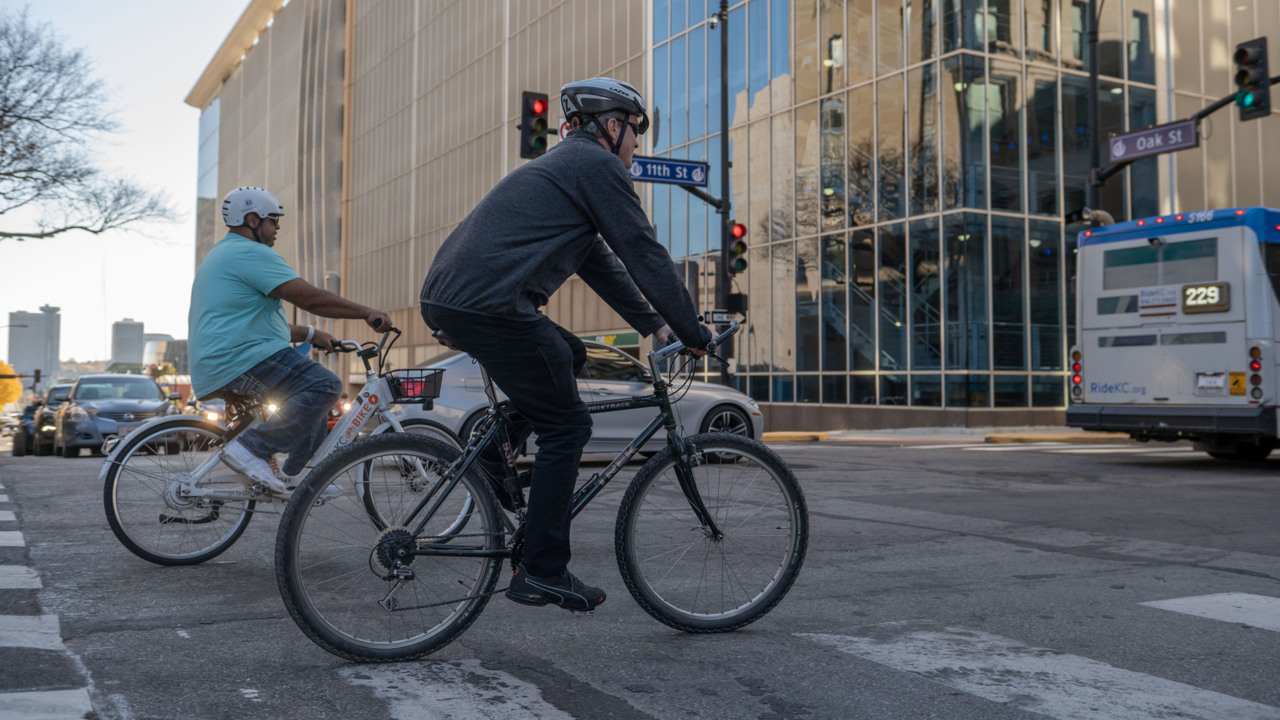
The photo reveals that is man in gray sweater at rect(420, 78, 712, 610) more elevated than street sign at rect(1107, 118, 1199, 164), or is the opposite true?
street sign at rect(1107, 118, 1199, 164)

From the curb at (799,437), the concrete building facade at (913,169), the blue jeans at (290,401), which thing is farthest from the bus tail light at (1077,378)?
the blue jeans at (290,401)

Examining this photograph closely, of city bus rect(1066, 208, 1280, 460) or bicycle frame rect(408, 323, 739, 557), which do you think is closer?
bicycle frame rect(408, 323, 739, 557)

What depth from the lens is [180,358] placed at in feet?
343

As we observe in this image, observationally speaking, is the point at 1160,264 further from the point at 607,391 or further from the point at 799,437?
the point at 799,437

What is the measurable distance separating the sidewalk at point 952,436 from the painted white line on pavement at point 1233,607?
48.9 ft

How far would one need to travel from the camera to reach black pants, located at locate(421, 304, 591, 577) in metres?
3.68

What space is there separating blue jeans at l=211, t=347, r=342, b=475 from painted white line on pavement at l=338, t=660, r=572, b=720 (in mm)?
2022

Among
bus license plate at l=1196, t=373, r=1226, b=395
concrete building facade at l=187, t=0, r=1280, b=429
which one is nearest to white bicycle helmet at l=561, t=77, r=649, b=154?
bus license plate at l=1196, t=373, r=1226, b=395

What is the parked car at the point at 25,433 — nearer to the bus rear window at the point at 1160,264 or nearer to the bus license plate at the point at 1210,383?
the bus rear window at the point at 1160,264

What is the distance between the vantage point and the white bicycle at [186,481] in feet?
17.7

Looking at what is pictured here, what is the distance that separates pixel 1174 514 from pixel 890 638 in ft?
16.8

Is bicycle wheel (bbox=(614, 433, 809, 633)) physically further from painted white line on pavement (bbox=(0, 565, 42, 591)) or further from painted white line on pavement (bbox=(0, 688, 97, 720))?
painted white line on pavement (bbox=(0, 565, 42, 591))

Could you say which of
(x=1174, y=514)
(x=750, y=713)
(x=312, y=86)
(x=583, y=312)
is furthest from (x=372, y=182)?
(x=750, y=713)

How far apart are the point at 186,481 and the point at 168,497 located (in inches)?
4.8
